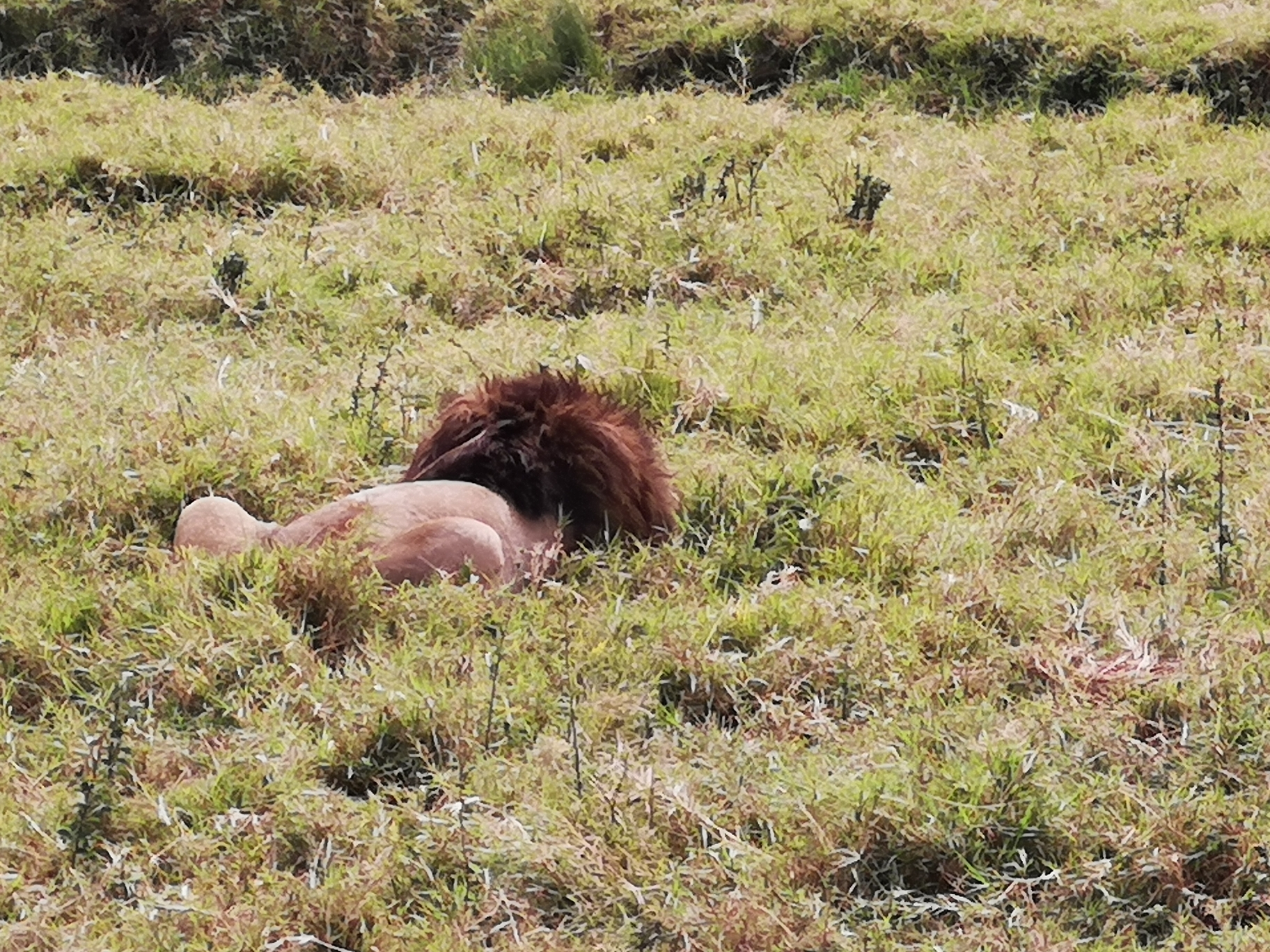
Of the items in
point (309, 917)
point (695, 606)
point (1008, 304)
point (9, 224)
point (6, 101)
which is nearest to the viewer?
point (309, 917)

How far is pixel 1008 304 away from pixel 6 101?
16.7 feet

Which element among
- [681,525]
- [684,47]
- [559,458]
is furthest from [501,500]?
[684,47]

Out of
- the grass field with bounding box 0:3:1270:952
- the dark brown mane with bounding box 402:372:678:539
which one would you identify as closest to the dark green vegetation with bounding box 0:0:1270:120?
the grass field with bounding box 0:3:1270:952

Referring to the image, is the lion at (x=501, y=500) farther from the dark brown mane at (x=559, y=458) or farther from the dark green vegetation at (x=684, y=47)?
the dark green vegetation at (x=684, y=47)

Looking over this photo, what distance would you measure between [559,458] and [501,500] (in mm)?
206

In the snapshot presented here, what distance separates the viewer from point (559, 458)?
4.89m

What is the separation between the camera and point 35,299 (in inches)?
260

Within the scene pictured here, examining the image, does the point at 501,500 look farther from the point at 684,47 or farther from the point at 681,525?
the point at 684,47

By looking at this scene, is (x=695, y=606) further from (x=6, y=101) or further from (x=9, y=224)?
(x=6, y=101)

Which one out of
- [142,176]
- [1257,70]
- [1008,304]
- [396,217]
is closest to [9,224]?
[142,176]

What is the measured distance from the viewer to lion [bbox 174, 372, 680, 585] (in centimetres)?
462

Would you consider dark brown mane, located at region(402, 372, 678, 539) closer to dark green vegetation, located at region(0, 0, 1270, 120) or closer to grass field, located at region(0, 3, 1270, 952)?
grass field, located at region(0, 3, 1270, 952)

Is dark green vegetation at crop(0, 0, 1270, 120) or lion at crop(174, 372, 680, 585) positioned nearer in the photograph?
lion at crop(174, 372, 680, 585)

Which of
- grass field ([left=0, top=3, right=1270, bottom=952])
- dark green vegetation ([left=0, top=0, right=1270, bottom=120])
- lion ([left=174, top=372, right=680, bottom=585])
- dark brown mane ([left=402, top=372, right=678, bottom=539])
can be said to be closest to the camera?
grass field ([left=0, top=3, right=1270, bottom=952])
